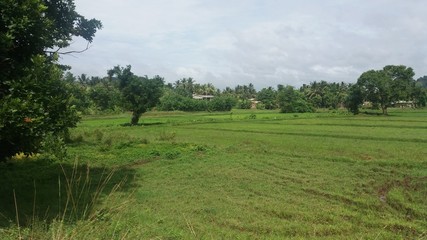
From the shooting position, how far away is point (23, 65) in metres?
8.35

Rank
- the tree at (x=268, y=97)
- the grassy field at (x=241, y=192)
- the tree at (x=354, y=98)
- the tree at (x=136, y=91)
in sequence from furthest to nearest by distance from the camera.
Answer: the tree at (x=268, y=97) → the tree at (x=354, y=98) → the tree at (x=136, y=91) → the grassy field at (x=241, y=192)

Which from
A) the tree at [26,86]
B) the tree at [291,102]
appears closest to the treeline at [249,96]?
the tree at [291,102]

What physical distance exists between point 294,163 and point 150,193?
775 centimetres

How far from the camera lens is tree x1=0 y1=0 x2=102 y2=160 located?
722cm

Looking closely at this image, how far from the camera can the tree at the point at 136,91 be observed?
42.1 m

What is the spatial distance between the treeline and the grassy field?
4.74 metres

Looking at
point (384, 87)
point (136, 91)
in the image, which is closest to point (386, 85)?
point (384, 87)

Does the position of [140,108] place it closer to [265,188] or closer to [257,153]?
[257,153]

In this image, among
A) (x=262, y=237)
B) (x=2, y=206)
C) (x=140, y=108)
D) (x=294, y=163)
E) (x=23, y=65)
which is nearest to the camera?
(x=262, y=237)

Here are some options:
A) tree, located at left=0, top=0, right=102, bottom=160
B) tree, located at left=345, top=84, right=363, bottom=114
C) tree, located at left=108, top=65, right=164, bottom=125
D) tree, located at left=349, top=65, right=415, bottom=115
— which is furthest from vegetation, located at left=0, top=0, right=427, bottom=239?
tree, located at left=345, top=84, right=363, bottom=114

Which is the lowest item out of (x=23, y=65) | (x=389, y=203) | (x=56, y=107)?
(x=389, y=203)

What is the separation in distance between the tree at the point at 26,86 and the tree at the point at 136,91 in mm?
33009

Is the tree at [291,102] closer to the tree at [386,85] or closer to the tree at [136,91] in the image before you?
the tree at [386,85]

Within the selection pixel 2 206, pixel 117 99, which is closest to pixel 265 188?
pixel 2 206
